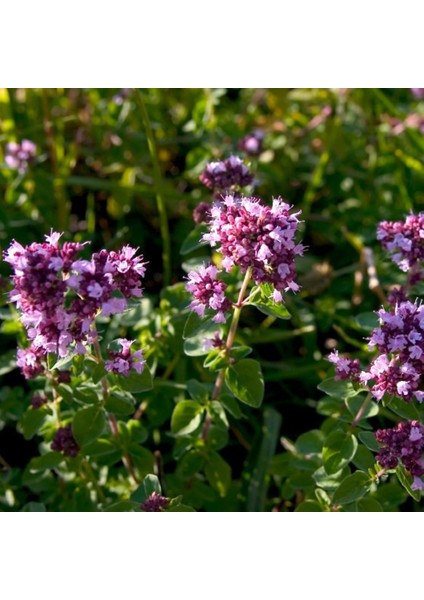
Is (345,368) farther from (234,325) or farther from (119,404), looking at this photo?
(119,404)

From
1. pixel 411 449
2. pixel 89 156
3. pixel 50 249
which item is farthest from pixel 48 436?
pixel 89 156

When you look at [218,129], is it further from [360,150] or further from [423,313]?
[423,313]

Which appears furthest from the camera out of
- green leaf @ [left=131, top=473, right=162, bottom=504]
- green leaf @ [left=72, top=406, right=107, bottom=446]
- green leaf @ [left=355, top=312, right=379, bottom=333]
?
green leaf @ [left=355, top=312, right=379, bottom=333]

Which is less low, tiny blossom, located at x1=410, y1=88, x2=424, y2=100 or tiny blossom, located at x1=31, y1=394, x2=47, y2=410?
tiny blossom, located at x1=410, y1=88, x2=424, y2=100

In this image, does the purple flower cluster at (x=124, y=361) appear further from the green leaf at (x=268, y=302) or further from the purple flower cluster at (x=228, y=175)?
A: the purple flower cluster at (x=228, y=175)

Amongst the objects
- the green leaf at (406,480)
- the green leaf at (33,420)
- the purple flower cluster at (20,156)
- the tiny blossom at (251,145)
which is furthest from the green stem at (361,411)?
the purple flower cluster at (20,156)

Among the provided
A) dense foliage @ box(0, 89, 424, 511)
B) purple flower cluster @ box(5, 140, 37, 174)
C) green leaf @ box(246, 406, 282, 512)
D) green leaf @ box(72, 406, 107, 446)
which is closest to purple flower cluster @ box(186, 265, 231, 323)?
dense foliage @ box(0, 89, 424, 511)

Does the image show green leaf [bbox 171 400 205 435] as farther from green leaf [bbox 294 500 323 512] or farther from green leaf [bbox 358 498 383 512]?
green leaf [bbox 358 498 383 512]

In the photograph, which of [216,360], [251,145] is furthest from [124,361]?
[251,145]

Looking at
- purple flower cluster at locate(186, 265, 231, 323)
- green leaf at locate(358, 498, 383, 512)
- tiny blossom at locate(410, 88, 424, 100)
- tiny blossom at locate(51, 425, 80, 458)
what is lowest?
green leaf at locate(358, 498, 383, 512)
